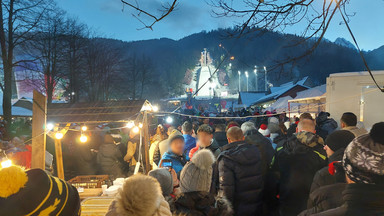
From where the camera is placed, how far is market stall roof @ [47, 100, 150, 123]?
5289 mm

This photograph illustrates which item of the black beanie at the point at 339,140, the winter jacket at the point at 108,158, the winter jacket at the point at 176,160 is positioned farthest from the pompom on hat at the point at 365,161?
the winter jacket at the point at 108,158

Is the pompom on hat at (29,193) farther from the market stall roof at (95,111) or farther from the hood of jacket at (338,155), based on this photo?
the market stall roof at (95,111)

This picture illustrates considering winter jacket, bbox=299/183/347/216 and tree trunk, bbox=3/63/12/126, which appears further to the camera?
tree trunk, bbox=3/63/12/126

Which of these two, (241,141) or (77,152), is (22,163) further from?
(241,141)

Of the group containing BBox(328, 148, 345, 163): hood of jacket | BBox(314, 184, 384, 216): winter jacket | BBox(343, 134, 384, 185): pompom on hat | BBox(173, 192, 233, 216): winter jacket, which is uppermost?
BBox(343, 134, 384, 185): pompom on hat

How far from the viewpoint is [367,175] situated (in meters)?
1.40

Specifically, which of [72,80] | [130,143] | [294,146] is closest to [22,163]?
[130,143]

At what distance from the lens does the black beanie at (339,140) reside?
3.08 m

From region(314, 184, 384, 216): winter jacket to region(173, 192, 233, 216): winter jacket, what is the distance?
1281 mm

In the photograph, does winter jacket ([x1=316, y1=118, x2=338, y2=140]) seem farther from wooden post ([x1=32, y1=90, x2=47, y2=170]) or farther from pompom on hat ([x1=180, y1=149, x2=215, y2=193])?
wooden post ([x1=32, y1=90, x2=47, y2=170])

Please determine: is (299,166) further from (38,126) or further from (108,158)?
(108,158)

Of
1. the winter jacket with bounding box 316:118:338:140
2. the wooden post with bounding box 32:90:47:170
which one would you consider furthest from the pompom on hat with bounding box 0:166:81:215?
the winter jacket with bounding box 316:118:338:140

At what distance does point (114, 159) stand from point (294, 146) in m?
4.66

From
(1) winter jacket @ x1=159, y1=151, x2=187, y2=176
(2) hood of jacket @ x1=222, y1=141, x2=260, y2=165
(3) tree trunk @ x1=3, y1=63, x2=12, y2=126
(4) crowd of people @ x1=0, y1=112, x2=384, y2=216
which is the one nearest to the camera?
(4) crowd of people @ x1=0, y1=112, x2=384, y2=216
